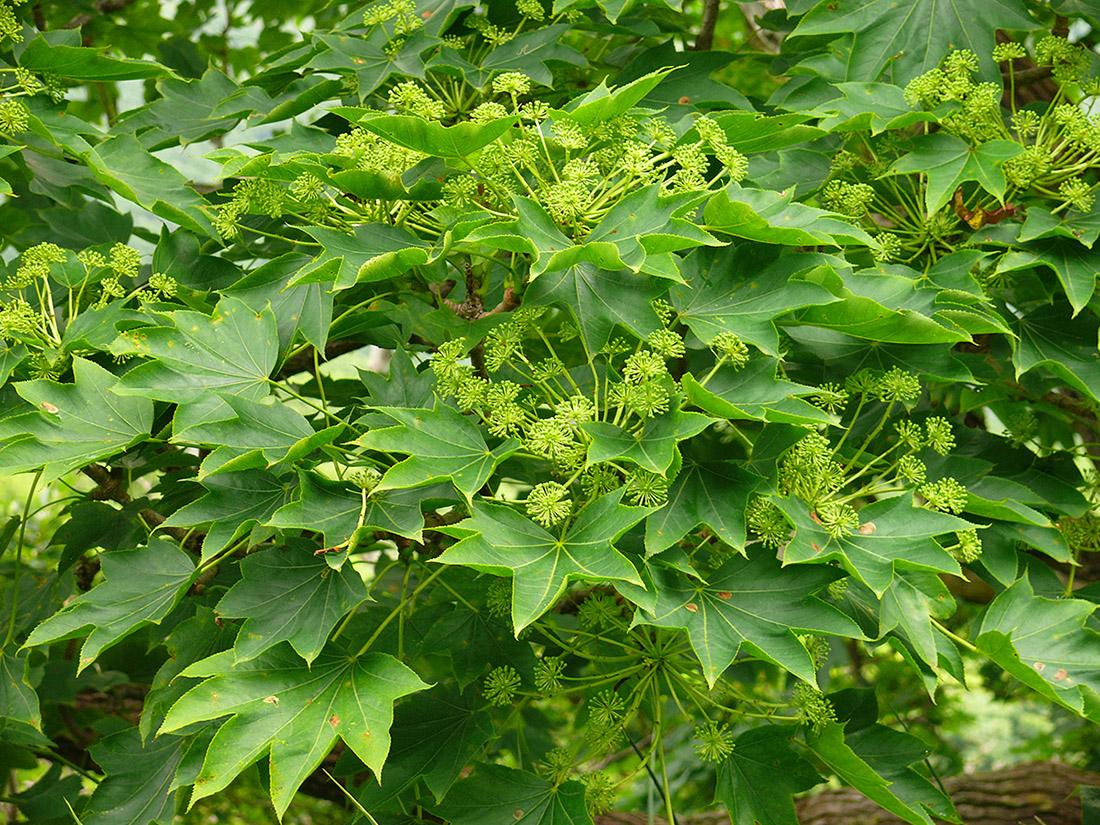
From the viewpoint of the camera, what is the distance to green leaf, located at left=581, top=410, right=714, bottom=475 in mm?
1314

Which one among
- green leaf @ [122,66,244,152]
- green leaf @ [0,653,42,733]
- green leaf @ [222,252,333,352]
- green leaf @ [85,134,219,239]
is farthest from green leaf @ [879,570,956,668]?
green leaf @ [122,66,244,152]

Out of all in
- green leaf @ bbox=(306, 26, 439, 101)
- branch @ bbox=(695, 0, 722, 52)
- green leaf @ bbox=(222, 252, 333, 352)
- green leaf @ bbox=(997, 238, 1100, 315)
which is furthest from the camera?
branch @ bbox=(695, 0, 722, 52)

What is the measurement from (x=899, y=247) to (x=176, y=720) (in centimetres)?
164

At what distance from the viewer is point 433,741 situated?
178 centimetres

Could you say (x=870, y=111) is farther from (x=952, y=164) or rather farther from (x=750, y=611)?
(x=750, y=611)

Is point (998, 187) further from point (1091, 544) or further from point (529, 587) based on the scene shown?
point (529, 587)

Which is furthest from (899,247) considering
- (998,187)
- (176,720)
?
(176,720)

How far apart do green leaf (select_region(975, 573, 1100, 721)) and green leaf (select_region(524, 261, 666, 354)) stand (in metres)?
0.77

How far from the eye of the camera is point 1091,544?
6.94ft

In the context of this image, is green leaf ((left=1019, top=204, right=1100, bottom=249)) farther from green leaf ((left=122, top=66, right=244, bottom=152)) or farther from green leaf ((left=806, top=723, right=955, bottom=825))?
green leaf ((left=122, top=66, right=244, bottom=152))

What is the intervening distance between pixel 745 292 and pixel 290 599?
0.91 meters

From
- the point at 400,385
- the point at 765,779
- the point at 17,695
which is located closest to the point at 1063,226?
the point at 765,779

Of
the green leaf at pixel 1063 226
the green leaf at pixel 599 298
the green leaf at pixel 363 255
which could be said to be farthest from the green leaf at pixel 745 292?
the green leaf at pixel 1063 226

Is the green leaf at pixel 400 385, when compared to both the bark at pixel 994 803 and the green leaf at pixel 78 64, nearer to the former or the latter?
the green leaf at pixel 78 64
